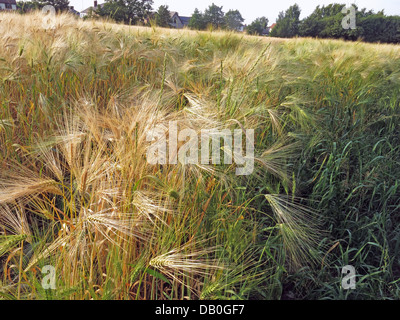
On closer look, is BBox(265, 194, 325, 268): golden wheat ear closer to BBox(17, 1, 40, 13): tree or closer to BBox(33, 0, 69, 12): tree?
BBox(17, 1, 40, 13): tree

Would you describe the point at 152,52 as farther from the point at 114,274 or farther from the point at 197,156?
the point at 114,274

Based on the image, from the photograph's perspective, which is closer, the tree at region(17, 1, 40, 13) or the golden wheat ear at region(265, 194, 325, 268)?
the golden wheat ear at region(265, 194, 325, 268)

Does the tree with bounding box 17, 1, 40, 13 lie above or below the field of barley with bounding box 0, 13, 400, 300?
above

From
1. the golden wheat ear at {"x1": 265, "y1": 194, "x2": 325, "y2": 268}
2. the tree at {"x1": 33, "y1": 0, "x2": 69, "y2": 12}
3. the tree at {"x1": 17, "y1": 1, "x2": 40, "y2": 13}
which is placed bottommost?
the golden wheat ear at {"x1": 265, "y1": 194, "x2": 325, "y2": 268}

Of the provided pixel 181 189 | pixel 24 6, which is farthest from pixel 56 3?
pixel 181 189

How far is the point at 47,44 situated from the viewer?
8.39 ft

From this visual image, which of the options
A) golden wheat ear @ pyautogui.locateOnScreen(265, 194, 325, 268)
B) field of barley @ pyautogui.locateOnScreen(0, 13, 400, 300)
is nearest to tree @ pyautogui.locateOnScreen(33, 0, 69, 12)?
field of barley @ pyautogui.locateOnScreen(0, 13, 400, 300)

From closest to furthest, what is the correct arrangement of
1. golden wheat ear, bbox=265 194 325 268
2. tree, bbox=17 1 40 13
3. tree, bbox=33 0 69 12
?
1. golden wheat ear, bbox=265 194 325 268
2. tree, bbox=17 1 40 13
3. tree, bbox=33 0 69 12

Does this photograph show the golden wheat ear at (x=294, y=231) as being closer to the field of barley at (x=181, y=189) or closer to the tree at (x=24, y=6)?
the field of barley at (x=181, y=189)

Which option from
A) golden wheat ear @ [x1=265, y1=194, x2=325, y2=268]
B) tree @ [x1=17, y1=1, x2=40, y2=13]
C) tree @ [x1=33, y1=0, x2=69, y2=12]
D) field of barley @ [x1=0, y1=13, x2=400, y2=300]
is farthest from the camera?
tree @ [x1=33, y1=0, x2=69, y2=12]

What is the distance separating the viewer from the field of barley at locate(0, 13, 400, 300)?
40.9 inches

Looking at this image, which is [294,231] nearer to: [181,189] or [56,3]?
[181,189]
